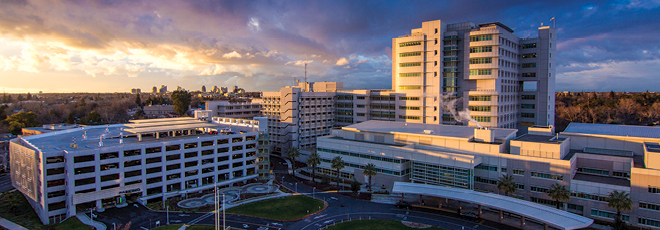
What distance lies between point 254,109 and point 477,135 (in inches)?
4203

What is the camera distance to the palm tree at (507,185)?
205 ft

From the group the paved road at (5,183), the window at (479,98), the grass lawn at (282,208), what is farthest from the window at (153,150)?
the window at (479,98)

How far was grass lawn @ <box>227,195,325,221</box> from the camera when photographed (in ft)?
213

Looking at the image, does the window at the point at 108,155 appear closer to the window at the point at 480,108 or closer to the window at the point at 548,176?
the window at the point at 548,176

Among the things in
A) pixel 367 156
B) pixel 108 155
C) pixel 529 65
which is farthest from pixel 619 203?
pixel 108 155

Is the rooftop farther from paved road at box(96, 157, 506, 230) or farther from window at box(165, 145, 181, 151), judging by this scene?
window at box(165, 145, 181, 151)

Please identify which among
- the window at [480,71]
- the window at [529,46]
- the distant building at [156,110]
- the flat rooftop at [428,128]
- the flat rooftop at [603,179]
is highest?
the window at [529,46]

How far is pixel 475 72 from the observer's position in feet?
347

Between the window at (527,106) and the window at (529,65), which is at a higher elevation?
the window at (529,65)

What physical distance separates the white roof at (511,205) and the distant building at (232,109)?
97.9 meters

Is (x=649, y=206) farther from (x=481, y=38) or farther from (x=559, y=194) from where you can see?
(x=481, y=38)

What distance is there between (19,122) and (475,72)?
170 metres

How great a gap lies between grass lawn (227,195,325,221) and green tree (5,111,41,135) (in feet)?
366

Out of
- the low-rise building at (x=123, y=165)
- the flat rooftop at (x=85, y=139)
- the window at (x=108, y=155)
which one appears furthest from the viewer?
the flat rooftop at (x=85, y=139)
